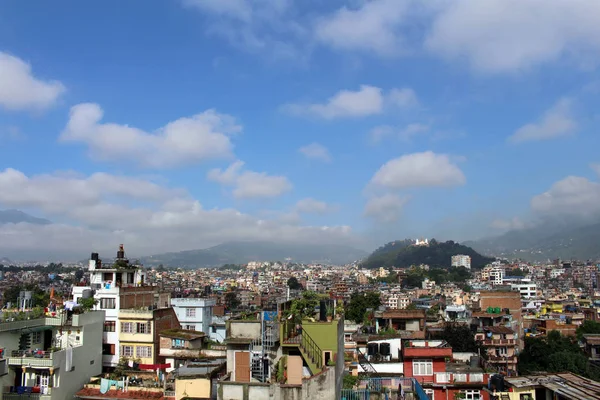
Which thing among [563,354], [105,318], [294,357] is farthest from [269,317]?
[563,354]

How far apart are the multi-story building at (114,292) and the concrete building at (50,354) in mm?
1032

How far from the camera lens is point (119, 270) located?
99.5 ft

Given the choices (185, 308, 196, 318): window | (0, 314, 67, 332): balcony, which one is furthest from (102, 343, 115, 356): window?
(185, 308, 196, 318): window

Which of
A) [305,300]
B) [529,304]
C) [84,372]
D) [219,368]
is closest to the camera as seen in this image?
[305,300]

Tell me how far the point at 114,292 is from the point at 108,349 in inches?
123

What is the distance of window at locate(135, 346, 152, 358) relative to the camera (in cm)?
2722

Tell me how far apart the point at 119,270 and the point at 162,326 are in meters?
4.85

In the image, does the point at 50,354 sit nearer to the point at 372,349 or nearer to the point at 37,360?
the point at 37,360

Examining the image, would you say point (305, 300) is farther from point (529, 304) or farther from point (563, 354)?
point (529, 304)

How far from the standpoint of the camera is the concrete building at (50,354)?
70.9 feet

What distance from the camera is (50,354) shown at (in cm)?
2192

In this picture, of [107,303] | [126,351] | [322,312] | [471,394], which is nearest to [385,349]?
[471,394]

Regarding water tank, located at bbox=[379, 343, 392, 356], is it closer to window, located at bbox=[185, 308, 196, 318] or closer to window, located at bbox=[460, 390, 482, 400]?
window, located at bbox=[460, 390, 482, 400]

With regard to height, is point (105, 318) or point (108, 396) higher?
point (105, 318)
